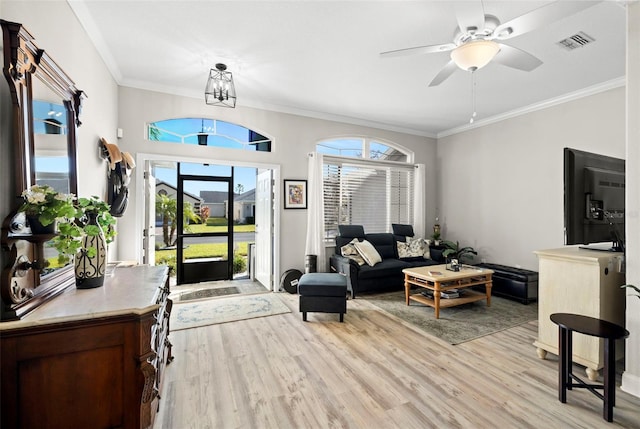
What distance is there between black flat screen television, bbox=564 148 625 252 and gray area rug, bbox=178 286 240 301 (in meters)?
4.28

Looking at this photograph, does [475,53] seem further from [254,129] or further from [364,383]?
[254,129]

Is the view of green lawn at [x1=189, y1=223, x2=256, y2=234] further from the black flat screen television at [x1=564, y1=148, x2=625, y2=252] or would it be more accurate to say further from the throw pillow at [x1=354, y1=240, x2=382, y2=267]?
the black flat screen television at [x1=564, y1=148, x2=625, y2=252]

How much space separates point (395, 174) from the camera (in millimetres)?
5938

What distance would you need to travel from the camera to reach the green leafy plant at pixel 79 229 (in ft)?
4.62

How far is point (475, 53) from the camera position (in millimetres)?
2148

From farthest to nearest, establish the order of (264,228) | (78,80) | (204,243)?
1. (204,243)
2. (264,228)
3. (78,80)

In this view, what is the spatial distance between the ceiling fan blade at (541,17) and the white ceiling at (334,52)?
0.35m

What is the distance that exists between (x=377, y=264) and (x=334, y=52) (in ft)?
10.1

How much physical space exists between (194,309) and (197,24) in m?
3.26

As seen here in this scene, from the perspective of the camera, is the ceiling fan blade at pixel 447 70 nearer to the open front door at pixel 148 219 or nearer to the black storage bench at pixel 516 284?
the black storage bench at pixel 516 284

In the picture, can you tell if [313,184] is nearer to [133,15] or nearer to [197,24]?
[197,24]

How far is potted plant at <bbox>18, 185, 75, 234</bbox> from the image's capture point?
1.30 metres

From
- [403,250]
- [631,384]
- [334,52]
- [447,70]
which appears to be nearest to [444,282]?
[403,250]

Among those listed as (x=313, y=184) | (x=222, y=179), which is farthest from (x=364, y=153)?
(x=222, y=179)
